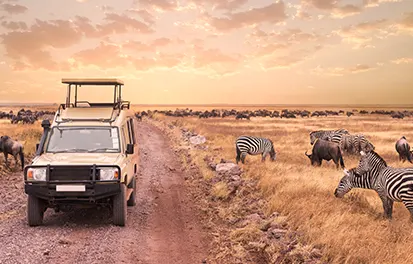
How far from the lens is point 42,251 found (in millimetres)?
8414

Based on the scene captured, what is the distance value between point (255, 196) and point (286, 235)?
382 cm

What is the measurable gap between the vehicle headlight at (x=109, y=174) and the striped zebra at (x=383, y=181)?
688 cm

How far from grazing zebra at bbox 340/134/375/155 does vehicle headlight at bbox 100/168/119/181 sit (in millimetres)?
18286

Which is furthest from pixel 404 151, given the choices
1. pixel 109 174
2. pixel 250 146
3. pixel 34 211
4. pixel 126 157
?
pixel 34 211

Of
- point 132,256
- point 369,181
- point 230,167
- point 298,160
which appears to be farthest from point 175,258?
point 298,160

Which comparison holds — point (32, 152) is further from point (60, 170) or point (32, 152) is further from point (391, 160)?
point (391, 160)

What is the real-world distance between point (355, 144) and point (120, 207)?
18.8 metres

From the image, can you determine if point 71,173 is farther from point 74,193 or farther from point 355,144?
point 355,144

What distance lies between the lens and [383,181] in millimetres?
11680

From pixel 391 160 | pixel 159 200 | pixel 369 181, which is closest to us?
pixel 369 181

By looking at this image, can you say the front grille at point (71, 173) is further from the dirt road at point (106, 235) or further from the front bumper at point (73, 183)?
the dirt road at point (106, 235)

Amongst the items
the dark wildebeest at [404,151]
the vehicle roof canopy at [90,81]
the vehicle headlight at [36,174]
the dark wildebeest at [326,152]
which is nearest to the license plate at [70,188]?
the vehicle headlight at [36,174]

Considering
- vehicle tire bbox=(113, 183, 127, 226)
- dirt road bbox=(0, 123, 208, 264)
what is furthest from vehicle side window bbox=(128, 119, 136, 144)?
vehicle tire bbox=(113, 183, 127, 226)

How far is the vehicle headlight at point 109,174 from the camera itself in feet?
32.0
